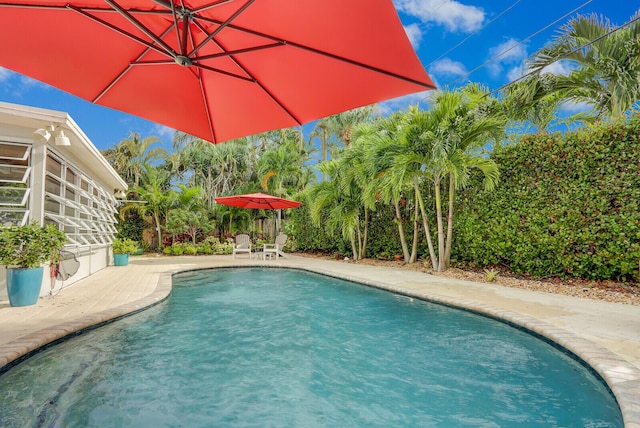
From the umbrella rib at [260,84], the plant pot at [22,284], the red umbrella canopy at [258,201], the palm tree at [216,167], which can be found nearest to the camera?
the umbrella rib at [260,84]

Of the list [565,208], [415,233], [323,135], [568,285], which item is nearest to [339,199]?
[415,233]

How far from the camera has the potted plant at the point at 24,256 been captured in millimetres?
5409

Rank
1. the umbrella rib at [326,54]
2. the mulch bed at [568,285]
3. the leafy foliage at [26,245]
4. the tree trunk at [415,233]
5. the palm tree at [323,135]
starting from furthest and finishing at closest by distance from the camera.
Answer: the palm tree at [323,135] < the tree trunk at [415,233] < the mulch bed at [568,285] < the leafy foliage at [26,245] < the umbrella rib at [326,54]

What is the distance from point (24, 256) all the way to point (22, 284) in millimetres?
446

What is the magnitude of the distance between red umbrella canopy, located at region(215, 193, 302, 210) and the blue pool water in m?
9.10

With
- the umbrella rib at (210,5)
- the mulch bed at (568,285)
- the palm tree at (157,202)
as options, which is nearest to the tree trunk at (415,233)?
the mulch bed at (568,285)

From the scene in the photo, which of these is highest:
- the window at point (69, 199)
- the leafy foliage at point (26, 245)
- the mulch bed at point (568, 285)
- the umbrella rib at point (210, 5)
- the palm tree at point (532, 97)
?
the palm tree at point (532, 97)

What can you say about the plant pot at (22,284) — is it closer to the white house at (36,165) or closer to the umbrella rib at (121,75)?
the white house at (36,165)

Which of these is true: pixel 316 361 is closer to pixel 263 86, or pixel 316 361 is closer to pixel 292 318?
pixel 292 318

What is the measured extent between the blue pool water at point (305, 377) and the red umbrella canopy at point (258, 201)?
29.8ft

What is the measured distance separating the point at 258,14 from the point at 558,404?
13.6 feet

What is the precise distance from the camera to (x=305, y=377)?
156 inches

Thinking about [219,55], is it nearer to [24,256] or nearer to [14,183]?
[24,256]

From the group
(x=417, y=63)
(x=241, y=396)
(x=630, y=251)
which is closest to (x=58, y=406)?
(x=241, y=396)
